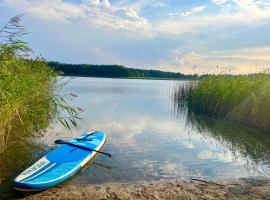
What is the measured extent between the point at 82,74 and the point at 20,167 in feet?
222

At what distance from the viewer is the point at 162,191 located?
5.30 m

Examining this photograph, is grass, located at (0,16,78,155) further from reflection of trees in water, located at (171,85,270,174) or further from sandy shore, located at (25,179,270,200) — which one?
reflection of trees in water, located at (171,85,270,174)

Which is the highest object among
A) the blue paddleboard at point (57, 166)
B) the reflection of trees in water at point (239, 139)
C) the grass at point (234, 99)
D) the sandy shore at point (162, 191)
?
the grass at point (234, 99)

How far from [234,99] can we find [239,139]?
3.15m

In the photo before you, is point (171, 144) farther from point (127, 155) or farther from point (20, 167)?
point (20, 167)

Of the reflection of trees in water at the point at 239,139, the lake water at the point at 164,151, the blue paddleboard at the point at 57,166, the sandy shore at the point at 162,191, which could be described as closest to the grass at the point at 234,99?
the reflection of trees in water at the point at 239,139

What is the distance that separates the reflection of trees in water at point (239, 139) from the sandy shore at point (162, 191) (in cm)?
180

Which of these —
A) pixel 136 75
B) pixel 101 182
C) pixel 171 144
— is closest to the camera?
pixel 101 182

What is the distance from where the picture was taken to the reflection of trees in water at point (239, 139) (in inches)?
320

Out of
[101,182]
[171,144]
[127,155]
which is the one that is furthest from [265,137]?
[101,182]

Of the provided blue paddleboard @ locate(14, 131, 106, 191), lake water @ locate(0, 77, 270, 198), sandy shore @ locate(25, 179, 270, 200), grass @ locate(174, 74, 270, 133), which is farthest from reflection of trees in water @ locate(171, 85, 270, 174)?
blue paddleboard @ locate(14, 131, 106, 191)

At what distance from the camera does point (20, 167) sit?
6.12 meters

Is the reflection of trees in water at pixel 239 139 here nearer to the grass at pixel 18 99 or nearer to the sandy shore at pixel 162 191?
the sandy shore at pixel 162 191

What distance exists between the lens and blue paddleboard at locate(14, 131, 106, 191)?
4.94 m
